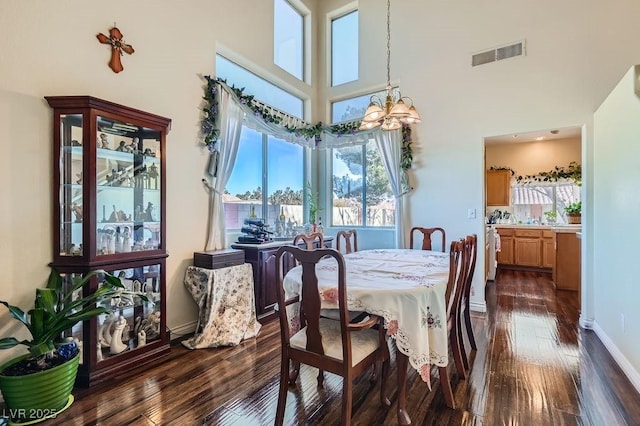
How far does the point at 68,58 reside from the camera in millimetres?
2434

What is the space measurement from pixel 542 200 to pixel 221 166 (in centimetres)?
675

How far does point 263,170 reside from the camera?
4492 millimetres

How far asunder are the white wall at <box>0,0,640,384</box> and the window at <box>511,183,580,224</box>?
3.64 m

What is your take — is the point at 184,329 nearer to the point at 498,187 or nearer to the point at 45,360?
the point at 45,360

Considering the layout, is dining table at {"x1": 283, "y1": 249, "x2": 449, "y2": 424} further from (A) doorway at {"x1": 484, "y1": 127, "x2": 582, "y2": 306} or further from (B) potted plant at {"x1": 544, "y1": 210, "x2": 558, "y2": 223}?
→ (B) potted plant at {"x1": 544, "y1": 210, "x2": 558, "y2": 223}

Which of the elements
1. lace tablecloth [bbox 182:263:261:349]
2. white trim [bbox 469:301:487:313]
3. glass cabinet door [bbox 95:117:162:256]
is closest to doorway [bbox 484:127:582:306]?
white trim [bbox 469:301:487:313]

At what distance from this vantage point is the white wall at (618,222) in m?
2.29

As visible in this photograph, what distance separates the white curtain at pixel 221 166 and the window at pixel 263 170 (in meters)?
0.29

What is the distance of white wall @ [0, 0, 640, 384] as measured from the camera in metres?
2.23

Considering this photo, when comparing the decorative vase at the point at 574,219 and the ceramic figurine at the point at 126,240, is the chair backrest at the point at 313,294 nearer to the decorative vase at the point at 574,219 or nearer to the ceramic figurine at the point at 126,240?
the ceramic figurine at the point at 126,240

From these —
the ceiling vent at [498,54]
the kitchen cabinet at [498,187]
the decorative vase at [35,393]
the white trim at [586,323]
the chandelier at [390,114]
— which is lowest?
the white trim at [586,323]

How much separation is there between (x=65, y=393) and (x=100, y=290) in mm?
652

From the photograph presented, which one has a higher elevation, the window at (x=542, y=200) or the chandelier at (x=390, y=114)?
the chandelier at (x=390, y=114)

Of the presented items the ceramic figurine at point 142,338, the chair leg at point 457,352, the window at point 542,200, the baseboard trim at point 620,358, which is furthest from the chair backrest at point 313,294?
the window at point 542,200
